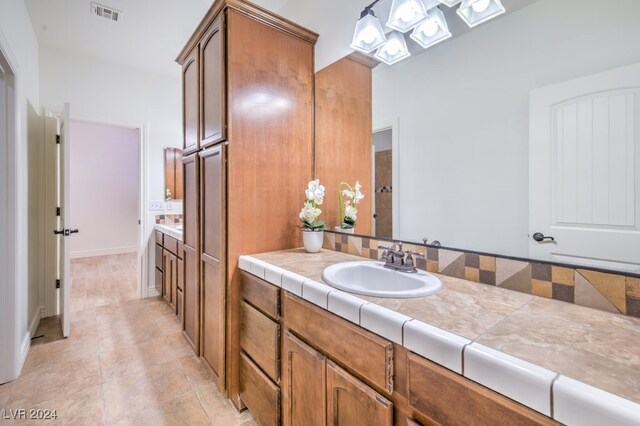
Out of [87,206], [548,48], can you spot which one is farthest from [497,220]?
[87,206]

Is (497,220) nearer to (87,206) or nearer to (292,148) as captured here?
(292,148)

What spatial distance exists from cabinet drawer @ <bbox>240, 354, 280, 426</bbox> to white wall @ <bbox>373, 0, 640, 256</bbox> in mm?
914

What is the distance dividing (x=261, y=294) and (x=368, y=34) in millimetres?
1416

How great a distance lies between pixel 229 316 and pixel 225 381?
39cm

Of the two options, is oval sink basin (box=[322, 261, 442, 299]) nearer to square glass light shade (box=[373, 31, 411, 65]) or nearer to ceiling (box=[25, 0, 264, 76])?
square glass light shade (box=[373, 31, 411, 65])

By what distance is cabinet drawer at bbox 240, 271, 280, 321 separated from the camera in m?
1.27

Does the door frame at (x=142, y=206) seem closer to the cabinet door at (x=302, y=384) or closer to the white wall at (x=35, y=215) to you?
the white wall at (x=35, y=215)

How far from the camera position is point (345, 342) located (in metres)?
0.92

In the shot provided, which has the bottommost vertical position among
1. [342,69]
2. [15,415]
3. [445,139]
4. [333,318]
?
[15,415]

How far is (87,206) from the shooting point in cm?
560

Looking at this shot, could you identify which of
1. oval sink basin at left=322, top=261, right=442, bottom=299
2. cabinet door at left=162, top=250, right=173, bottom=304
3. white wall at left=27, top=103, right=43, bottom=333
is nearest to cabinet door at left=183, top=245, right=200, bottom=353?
cabinet door at left=162, top=250, right=173, bottom=304

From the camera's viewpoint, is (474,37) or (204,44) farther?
(204,44)

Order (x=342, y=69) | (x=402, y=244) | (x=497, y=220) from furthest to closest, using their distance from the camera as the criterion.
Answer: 1. (x=342, y=69)
2. (x=402, y=244)
3. (x=497, y=220)

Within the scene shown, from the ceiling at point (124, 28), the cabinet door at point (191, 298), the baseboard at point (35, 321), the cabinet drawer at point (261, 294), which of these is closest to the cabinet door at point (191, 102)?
the ceiling at point (124, 28)
